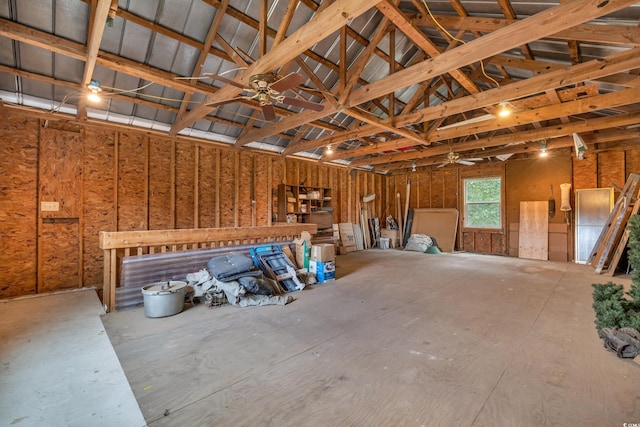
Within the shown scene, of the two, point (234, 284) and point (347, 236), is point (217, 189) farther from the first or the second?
point (347, 236)

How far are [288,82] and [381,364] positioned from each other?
2.93m

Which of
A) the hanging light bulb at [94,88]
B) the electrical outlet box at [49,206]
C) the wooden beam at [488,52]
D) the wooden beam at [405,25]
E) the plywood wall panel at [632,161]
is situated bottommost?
the electrical outlet box at [49,206]

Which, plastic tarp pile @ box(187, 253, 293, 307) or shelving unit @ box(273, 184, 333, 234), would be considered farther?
shelving unit @ box(273, 184, 333, 234)

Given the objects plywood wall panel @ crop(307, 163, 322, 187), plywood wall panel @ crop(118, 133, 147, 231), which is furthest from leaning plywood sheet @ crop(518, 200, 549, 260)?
plywood wall panel @ crop(118, 133, 147, 231)

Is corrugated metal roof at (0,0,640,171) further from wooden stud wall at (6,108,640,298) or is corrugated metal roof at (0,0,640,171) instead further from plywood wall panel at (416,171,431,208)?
plywood wall panel at (416,171,431,208)

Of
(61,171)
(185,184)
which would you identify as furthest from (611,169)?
(61,171)

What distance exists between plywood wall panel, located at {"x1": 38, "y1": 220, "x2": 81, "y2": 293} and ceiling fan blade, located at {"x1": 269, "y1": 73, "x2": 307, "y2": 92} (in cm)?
442

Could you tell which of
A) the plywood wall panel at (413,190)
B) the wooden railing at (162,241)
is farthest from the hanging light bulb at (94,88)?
the plywood wall panel at (413,190)

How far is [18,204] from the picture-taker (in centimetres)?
434

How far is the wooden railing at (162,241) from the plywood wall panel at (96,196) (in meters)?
1.62

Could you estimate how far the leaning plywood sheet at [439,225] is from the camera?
919 cm

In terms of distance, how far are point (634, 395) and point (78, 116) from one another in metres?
7.61

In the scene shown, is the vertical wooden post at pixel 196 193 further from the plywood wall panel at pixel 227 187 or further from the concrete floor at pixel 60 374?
the concrete floor at pixel 60 374

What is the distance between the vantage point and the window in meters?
8.71
